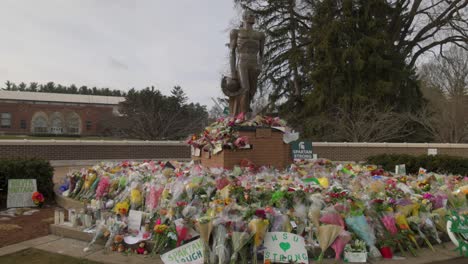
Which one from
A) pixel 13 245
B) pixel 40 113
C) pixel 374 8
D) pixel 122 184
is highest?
pixel 374 8

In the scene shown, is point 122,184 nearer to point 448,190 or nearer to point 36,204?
point 36,204

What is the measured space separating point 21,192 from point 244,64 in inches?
224

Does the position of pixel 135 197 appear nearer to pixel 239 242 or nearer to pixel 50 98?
pixel 239 242

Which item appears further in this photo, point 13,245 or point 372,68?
point 372,68

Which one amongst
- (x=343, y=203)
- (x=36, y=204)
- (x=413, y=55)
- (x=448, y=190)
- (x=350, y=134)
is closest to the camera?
(x=343, y=203)

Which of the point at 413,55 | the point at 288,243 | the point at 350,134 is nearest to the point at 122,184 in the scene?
the point at 288,243

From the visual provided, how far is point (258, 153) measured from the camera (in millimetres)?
8789

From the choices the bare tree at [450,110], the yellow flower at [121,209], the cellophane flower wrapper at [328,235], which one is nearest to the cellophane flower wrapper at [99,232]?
the yellow flower at [121,209]

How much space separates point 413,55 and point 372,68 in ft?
21.7

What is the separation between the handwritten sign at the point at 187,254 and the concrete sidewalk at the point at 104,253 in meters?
0.11

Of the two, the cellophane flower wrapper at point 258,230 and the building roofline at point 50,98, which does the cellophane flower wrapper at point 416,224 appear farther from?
the building roofline at point 50,98

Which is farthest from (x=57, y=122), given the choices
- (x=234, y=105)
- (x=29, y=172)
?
(x=234, y=105)

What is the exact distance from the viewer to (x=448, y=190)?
630cm

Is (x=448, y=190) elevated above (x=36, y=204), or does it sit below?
above
